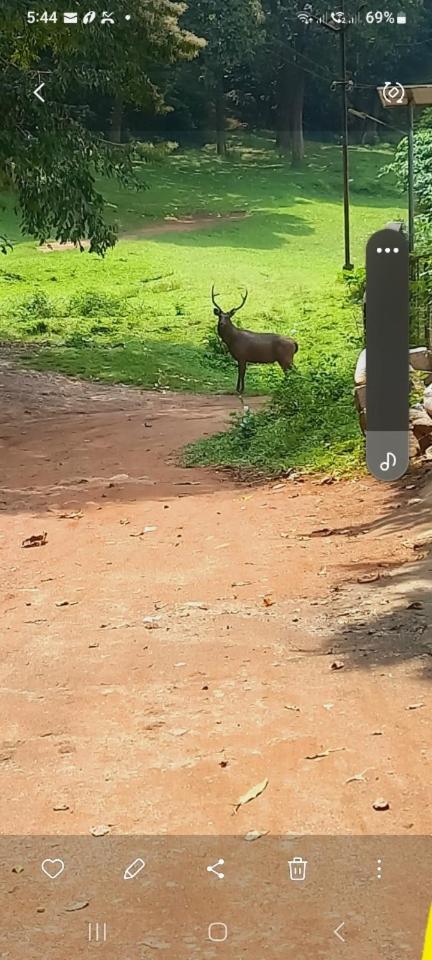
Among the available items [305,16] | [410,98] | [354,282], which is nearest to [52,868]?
[410,98]

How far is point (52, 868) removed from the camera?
1.78 metres

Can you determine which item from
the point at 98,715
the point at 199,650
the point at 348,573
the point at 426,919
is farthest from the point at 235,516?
the point at 426,919

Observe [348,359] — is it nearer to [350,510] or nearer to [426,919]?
[350,510]

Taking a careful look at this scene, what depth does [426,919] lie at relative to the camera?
1.46 m

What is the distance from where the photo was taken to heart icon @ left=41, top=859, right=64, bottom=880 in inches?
67.3

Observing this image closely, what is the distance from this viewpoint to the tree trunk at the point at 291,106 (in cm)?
555

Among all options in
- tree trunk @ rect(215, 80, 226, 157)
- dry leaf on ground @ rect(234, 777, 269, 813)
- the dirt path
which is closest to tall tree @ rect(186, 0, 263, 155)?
tree trunk @ rect(215, 80, 226, 157)

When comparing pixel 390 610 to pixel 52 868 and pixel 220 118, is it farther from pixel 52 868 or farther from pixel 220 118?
pixel 220 118

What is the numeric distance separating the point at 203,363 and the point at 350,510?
7561 millimetres

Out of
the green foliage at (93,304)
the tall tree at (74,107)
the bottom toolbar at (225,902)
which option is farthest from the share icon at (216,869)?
the green foliage at (93,304)

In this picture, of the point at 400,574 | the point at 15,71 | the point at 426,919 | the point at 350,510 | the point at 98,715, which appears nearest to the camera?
the point at 426,919

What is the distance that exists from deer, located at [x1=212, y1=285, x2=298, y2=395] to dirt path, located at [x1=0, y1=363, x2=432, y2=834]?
14.7 feet

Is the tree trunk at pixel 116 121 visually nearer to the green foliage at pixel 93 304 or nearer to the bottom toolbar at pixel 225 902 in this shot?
the green foliage at pixel 93 304

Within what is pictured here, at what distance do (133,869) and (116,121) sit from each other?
10.7 meters
